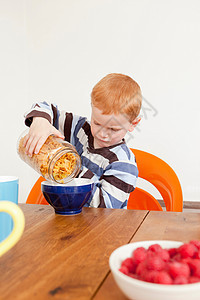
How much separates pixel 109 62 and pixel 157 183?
1.46 meters

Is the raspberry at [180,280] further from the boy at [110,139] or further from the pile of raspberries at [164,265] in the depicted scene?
the boy at [110,139]

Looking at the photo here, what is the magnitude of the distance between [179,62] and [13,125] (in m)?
1.27

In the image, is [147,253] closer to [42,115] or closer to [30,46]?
[42,115]

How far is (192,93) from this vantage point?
7.72 ft

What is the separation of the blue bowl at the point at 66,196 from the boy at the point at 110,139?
229 mm

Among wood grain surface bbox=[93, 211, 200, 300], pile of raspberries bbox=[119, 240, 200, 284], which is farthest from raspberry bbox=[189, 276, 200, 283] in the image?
wood grain surface bbox=[93, 211, 200, 300]

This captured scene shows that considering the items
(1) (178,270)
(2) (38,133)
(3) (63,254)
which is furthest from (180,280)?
(2) (38,133)

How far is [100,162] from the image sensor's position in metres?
1.24

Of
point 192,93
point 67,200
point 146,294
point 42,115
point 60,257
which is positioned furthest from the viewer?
point 192,93

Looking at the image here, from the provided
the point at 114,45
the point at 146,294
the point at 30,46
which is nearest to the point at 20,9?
the point at 30,46

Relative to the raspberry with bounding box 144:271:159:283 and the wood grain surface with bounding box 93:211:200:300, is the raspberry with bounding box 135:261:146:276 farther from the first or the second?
the wood grain surface with bounding box 93:211:200:300

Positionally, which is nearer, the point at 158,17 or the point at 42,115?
the point at 42,115

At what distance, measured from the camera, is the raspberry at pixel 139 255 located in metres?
0.40

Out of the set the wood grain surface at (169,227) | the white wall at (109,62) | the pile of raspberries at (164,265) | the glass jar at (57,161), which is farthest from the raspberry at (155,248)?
the white wall at (109,62)
